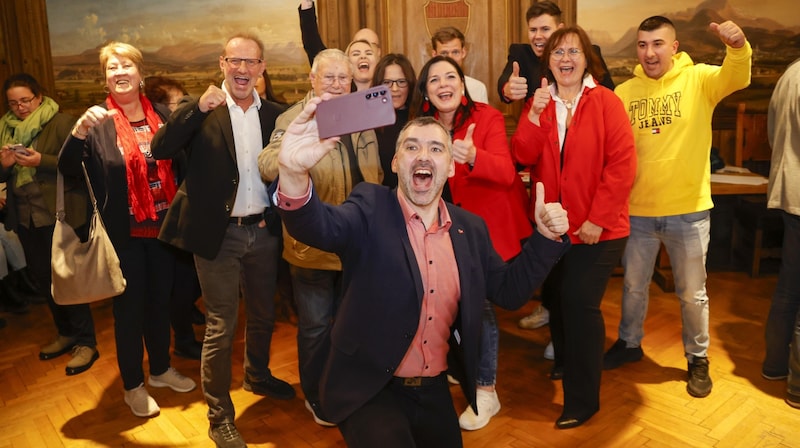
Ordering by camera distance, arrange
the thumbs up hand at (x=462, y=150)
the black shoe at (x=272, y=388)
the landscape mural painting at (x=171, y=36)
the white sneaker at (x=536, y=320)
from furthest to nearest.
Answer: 1. the landscape mural painting at (x=171, y=36)
2. the white sneaker at (x=536, y=320)
3. the black shoe at (x=272, y=388)
4. the thumbs up hand at (x=462, y=150)

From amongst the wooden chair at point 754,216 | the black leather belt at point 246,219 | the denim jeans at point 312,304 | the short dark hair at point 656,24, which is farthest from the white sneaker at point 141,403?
the wooden chair at point 754,216

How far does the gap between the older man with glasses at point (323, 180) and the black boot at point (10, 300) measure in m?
3.18

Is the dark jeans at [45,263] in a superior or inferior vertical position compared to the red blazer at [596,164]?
inferior

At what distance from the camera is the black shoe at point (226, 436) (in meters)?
3.08

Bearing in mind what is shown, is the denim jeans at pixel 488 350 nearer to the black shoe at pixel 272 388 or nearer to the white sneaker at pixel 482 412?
the white sneaker at pixel 482 412

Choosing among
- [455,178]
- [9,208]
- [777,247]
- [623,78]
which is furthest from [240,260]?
[623,78]

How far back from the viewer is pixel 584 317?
312 centimetres

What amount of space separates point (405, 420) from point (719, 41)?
625 centimetres

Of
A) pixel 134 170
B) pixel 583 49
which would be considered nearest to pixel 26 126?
pixel 134 170

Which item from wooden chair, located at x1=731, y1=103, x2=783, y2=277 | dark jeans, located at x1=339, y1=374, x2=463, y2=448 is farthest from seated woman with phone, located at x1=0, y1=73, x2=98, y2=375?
wooden chair, located at x1=731, y1=103, x2=783, y2=277

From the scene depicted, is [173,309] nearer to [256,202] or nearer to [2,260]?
[256,202]

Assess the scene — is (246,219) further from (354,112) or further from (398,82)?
(354,112)

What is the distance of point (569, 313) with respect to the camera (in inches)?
124

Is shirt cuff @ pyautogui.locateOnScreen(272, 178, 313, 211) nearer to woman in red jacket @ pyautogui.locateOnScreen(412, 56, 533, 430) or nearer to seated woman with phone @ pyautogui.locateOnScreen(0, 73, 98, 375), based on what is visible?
woman in red jacket @ pyautogui.locateOnScreen(412, 56, 533, 430)
